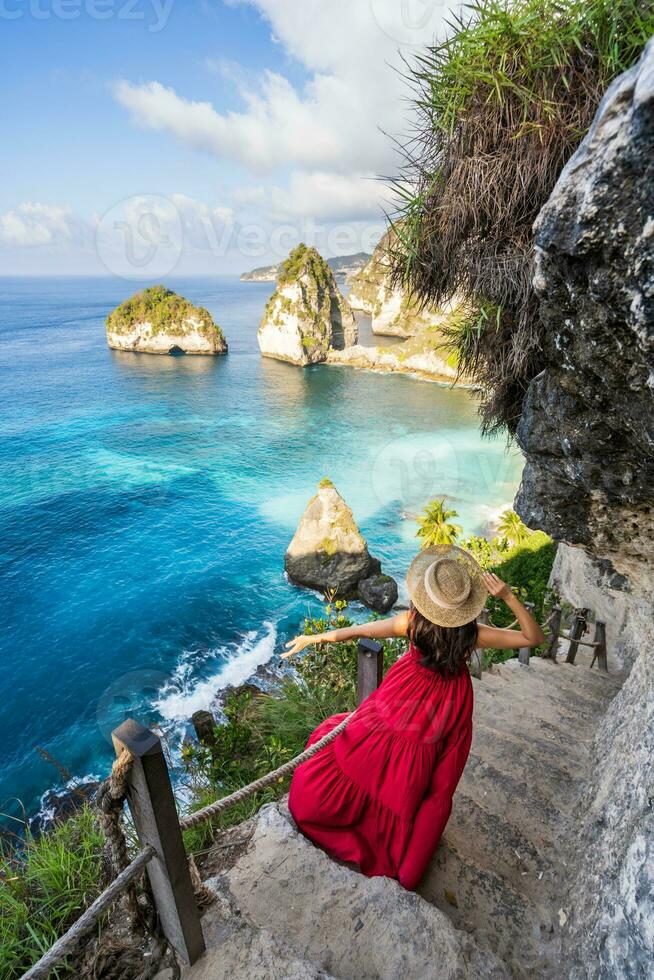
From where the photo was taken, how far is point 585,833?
3.41 meters

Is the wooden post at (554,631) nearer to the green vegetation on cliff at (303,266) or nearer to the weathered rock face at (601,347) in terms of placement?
the weathered rock face at (601,347)

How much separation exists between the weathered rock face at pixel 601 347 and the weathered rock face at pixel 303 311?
2615 inches

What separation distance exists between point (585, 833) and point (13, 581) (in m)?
Answer: 28.1

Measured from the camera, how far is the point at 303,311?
66000mm

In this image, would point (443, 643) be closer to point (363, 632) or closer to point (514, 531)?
point (363, 632)

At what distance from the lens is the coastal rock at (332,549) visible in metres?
23.5

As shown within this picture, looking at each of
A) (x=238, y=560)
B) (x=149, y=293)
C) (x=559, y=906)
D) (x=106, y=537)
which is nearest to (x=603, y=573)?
(x=559, y=906)

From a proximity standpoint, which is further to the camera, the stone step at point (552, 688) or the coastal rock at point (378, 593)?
the coastal rock at point (378, 593)

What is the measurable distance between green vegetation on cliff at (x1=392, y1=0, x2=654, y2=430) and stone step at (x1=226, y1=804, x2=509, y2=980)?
374 cm

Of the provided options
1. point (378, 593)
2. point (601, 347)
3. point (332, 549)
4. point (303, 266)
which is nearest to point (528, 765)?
point (601, 347)

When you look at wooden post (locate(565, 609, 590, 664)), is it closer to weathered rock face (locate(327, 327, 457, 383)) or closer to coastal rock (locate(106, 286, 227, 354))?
weathered rock face (locate(327, 327, 457, 383))

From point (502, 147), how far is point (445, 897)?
5.03 m

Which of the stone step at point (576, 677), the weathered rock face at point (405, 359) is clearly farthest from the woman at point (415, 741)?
the weathered rock face at point (405, 359)

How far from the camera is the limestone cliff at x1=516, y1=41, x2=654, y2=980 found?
87.2 inches
